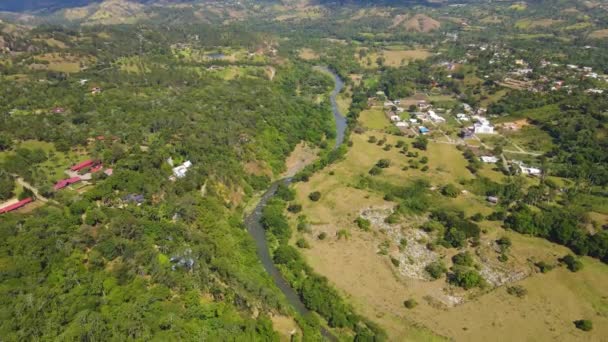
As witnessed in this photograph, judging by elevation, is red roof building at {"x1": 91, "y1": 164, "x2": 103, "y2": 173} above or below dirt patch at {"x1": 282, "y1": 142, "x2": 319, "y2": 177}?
above

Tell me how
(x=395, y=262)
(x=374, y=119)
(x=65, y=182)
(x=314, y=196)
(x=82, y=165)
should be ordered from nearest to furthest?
(x=395, y=262) → (x=65, y=182) → (x=82, y=165) → (x=314, y=196) → (x=374, y=119)

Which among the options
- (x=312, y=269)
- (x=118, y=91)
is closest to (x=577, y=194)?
(x=312, y=269)

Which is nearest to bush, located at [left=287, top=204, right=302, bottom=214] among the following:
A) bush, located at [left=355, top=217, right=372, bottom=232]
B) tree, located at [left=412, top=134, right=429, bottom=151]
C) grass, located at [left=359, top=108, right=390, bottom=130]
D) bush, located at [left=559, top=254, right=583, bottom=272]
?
bush, located at [left=355, top=217, right=372, bottom=232]

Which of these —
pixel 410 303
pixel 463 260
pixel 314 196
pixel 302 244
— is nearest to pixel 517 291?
pixel 463 260

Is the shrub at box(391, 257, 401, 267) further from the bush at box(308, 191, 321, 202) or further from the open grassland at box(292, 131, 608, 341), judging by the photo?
the bush at box(308, 191, 321, 202)

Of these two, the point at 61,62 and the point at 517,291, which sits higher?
the point at 61,62

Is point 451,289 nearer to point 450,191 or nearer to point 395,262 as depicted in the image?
point 395,262
